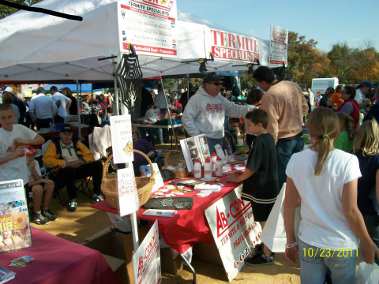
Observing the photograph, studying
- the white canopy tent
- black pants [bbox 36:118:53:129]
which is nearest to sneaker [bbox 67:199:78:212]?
the white canopy tent

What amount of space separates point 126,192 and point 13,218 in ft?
2.15

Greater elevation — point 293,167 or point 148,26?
point 148,26

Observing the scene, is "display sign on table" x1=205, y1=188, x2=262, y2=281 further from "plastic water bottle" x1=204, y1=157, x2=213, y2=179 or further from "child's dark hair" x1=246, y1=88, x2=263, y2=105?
"child's dark hair" x1=246, y1=88, x2=263, y2=105

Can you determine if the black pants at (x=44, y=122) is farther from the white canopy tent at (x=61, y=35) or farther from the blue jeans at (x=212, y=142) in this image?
the blue jeans at (x=212, y=142)

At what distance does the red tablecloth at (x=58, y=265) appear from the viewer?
167 centimetres

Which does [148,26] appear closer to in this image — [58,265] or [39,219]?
[58,265]

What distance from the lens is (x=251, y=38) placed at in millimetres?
6156

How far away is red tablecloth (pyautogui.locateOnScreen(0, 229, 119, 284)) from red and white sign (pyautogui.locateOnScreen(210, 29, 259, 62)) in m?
3.65

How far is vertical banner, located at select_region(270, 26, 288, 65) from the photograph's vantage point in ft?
22.9

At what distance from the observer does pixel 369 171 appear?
2299mm

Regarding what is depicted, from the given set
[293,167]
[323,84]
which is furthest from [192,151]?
[323,84]

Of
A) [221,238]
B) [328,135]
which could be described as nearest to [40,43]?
[221,238]

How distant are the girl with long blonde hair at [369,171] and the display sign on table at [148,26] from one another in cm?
170
